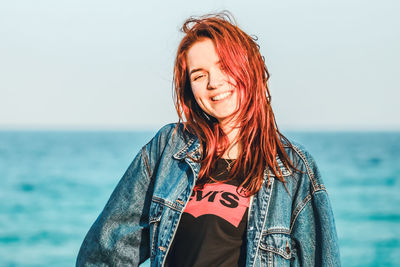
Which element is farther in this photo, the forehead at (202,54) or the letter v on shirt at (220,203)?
the forehead at (202,54)

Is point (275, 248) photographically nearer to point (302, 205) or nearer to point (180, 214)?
point (302, 205)

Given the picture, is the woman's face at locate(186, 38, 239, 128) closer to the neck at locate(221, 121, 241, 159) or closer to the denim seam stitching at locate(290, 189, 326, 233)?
the neck at locate(221, 121, 241, 159)

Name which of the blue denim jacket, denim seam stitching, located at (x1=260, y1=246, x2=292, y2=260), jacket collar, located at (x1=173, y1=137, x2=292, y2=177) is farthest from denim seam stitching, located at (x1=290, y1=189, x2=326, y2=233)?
jacket collar, located at (x1=173, y1=137, x2=292, y2=177)

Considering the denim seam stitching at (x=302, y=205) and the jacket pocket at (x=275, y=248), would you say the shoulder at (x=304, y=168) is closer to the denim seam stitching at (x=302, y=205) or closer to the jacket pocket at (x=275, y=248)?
the denim seam stitching at (x=302, y=205)

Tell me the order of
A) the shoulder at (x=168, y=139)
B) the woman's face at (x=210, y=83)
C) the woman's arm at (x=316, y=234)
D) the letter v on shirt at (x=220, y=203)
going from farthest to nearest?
1. the shoulder at (x=168, y=139)
2. the woman's face at (x=210, y=83)
3. the letter v on shirt at (x=220, y=203)
4. the woman's arm at (x=316, y=234)

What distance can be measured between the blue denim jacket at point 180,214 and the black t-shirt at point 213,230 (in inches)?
1.9

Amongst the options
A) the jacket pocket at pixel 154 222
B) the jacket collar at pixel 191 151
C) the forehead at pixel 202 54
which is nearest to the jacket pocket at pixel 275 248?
the jacket collar at pixel 191 151

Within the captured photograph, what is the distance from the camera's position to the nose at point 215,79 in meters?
2.48

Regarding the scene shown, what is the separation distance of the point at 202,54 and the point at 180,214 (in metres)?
0.77

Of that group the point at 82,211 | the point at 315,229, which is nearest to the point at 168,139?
the point at 315,229

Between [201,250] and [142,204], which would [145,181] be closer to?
[142,204]

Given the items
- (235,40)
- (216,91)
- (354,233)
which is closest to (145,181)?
(216,91)

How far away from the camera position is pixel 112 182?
30.4m

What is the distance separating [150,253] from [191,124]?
0.69 meters
